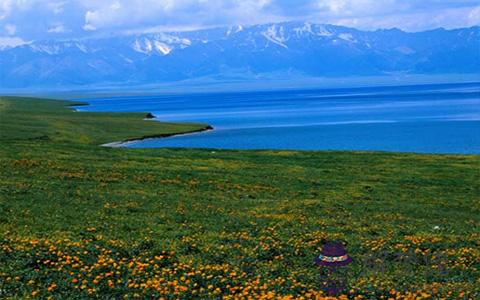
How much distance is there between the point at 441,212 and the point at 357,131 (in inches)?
4231

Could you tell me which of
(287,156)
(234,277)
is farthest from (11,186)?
(287,156)

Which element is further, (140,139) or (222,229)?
(140,139)

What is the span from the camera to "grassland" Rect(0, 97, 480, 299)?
17.6 meters

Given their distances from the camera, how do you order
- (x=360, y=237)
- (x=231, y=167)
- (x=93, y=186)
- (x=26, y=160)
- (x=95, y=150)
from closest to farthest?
(x=360, y=237) < (x=93, y=186) < (x=26, y=160) < (x=231, y=167) < (x=95, y=150)

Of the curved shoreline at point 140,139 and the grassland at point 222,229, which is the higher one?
the grassland at point 222,229

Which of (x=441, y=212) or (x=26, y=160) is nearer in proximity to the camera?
(x=441, y=212)

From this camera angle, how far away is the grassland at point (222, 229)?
1761cm

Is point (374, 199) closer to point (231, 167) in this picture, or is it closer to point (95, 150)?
point (231, 167)

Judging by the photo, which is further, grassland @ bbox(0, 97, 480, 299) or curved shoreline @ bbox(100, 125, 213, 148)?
curved shoreline @ bbox(100, 125, 213, 148)

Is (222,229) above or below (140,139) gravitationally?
above

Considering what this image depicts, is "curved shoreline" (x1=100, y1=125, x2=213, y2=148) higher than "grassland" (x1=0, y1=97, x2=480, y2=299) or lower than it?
lower

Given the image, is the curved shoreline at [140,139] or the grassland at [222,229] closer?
the grassland at [222,229]

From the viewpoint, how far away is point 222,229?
2555 cm

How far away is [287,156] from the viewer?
67625 millimetres
